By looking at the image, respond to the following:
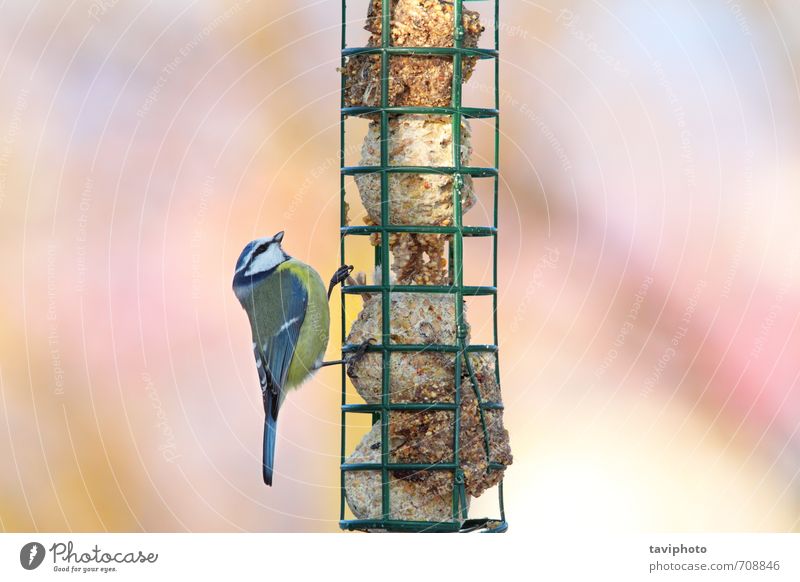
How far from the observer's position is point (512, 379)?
31.3 feet

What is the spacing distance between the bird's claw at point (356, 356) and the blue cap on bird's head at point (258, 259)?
0.84 metres

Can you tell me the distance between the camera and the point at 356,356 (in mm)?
8406

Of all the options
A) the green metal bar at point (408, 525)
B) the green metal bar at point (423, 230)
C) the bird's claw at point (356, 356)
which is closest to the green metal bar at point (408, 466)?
the green metal bar at point (408, 525)

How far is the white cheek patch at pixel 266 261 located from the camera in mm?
9047

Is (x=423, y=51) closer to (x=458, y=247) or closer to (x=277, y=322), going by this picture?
(x=458, y=247)

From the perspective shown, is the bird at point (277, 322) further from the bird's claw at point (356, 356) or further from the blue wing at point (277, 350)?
the bird's claw at point (356, 356)

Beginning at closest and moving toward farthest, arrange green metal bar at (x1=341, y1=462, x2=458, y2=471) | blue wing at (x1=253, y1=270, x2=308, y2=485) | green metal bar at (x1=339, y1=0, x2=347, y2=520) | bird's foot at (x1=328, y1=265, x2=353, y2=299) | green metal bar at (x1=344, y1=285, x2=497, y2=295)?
green metal bar at (x1=341, y1=462, x2=458, y2=471) < green metal bar at (x1=344, y1=285, x2=497, y2=295) < green metal bar at (x1=339, y1=0, x2=347, y2=520) < bird's foot at (x1=328, y1=265, x2=353, y2=299) < blue wing at (x1=253, y1=270, x2=308, y2=485)

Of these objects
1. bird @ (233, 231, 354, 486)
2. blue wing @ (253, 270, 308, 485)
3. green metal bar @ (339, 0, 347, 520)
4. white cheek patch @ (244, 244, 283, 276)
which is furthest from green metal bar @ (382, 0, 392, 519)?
white cheek patch @ (244, 244, 283, 276)

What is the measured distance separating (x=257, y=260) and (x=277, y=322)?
306 millimetres

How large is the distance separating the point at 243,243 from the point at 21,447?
1.56 meters

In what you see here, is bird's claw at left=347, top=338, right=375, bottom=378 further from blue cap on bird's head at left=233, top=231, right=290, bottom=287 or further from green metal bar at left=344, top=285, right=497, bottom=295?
blue cap on bird's head at left=233, top=231, right=290, bottom=287

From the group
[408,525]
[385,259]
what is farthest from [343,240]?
[408,525]

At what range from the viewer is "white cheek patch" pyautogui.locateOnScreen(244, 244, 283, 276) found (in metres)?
9.05

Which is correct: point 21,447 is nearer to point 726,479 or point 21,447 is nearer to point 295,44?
point 295,44
